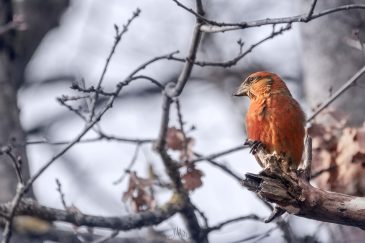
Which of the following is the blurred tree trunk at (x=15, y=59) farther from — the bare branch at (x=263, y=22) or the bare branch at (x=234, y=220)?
the bare branch at (x=263, y=22)

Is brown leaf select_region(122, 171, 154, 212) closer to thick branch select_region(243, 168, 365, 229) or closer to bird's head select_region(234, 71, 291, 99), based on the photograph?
bird's head select_region(234, 71, 291, 99)

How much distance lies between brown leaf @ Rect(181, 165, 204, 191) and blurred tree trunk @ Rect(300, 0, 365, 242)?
1580 mm

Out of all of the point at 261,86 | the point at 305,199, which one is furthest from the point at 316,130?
the point at 305,199

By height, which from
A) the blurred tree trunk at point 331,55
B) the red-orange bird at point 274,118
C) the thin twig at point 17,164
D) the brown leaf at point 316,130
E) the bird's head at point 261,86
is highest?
the blurred tree trunk at point 331,55

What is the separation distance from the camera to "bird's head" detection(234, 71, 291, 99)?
5230 mm

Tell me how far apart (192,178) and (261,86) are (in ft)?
2.89

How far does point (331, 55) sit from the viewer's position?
7098mm

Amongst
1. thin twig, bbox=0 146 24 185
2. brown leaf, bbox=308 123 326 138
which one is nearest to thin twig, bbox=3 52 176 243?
thin twig, bbox=0 146 24 185

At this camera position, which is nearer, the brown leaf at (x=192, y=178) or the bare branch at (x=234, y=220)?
the bare branch at (x=234, y=220)

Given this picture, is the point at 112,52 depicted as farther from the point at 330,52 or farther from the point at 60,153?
the point at 330,52

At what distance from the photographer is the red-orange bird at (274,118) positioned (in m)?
4.96

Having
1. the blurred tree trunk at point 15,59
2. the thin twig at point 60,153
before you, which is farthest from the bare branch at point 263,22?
the blurred tree trunk at point 15,59

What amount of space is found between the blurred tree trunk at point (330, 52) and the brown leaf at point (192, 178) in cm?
158

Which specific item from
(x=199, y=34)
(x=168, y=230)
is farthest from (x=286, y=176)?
(x=168, y=230)
